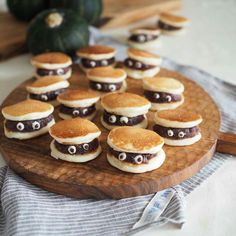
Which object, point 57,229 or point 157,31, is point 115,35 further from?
point 57,229

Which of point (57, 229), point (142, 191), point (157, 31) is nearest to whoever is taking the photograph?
point (57, 229)

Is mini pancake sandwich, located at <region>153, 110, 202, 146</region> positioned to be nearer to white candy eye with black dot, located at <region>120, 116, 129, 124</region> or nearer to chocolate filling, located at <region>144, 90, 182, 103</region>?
white candy eye with black dot, located at <region>120, 116, 129, 124</region>

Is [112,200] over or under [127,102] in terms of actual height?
under

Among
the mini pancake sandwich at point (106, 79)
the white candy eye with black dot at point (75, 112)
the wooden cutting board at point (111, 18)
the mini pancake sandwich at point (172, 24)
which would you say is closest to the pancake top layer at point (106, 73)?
the mini pancake sandwich at point (106, 79)

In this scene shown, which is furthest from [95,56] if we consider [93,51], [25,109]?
[25,109]

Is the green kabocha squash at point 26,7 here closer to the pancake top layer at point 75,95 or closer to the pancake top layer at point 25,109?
the pancake top layer at point 75,95

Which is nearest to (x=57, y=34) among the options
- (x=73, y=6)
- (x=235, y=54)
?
(x=73, y=6)
